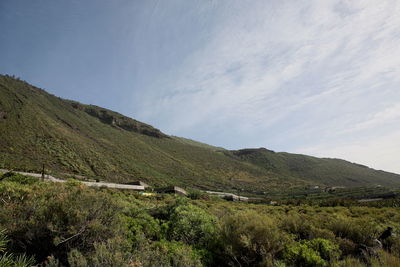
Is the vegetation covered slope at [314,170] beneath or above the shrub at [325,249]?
above

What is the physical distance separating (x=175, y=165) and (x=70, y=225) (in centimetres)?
5575

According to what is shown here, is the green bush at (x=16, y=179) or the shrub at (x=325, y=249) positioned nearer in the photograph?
the shrub at (x=325, y=249)

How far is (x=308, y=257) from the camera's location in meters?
4.14


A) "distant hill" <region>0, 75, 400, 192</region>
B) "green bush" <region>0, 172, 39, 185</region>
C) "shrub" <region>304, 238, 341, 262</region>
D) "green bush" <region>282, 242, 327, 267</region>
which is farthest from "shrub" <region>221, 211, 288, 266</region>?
"distant hill" <region>0, 75, 400, 192</region>

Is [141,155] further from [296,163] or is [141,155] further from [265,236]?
[296,163]

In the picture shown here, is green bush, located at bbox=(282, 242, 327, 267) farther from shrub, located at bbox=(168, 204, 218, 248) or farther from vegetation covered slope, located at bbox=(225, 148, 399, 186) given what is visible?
vegetation covered slope, located at bbox=(225, 148, 399, 186)

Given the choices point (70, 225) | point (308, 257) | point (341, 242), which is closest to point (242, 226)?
point (308, 257)

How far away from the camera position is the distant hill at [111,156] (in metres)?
36.2

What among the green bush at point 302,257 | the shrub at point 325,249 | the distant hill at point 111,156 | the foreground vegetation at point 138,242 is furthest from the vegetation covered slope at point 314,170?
the green bush at point 302,257

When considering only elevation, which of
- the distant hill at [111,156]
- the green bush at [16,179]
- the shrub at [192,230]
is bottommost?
the shrub at [192,230]

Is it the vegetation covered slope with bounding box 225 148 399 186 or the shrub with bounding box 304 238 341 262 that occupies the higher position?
the vegetation covered slope with bounding box 225 148 399 186

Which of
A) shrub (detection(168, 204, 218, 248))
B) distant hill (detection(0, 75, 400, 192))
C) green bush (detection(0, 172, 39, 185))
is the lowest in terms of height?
shrub (detection(168, 204, 218, 248))

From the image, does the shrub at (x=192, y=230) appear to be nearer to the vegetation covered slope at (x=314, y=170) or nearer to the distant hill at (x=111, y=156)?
the distant hill at (x=111, y=156)

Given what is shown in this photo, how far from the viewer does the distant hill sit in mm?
36188
